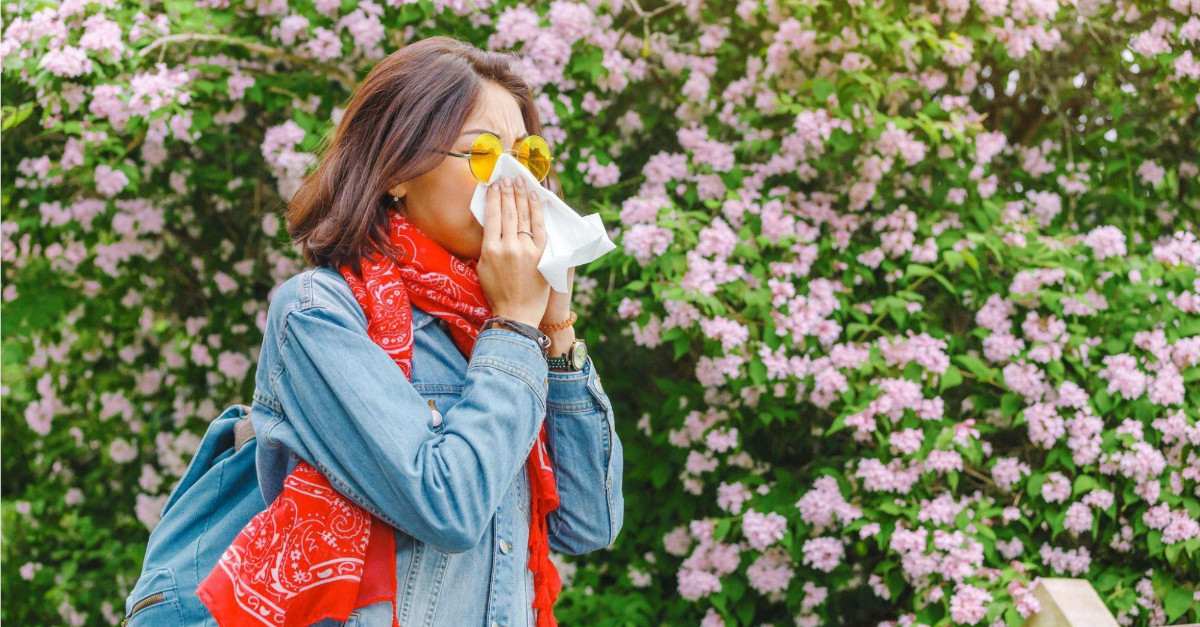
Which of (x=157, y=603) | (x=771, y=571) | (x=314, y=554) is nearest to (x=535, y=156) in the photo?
(x=314, y=554)

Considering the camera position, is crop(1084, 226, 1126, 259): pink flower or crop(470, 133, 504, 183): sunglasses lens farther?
crop(1084, 226, 1126, 259): pink flower

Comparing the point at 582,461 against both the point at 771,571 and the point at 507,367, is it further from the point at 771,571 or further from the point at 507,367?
the point at 771,571

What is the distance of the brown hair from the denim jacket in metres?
0.07

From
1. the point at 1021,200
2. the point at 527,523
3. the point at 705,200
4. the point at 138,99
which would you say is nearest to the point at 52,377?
the point at 138,99

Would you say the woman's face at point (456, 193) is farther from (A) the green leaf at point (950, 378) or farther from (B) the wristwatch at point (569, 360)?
(A) the green leaf at point (950, 378)

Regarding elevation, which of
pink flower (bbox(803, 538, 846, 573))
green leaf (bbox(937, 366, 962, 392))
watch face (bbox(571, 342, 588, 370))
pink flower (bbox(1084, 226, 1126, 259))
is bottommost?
pink flower (bbox(803, 538, 846, 573))

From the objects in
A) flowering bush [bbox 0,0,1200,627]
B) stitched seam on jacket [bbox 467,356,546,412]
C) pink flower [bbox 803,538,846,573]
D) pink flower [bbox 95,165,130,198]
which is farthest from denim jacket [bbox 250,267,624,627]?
pink flower [bbox 95,165,130,198]

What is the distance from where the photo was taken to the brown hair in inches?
52.9

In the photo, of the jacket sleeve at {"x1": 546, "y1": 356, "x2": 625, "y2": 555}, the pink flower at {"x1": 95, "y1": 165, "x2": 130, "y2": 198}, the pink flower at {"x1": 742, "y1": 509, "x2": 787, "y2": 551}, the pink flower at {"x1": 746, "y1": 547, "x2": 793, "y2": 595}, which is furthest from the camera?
the pink flower at {"x1": 95, "y1": 165, "x2": 130, "y2": 198}

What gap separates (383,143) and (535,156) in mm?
213

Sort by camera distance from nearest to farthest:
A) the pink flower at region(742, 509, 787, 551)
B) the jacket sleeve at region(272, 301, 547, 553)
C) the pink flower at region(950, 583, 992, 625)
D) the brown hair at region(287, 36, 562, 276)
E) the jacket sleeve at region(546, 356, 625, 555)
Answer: the jacket sleeve at region(272, 301, 547, 553), the brown hair at region(287, 36, 562, 276), the jacket sleeve at region(546, 356, 625, 555), the pink flower at region(950, 583, 992, 625), the pink flower at region(742, 509, 787, 551)

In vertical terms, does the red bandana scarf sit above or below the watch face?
below

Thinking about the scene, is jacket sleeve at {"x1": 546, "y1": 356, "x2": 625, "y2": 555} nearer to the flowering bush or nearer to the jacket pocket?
the jacket pocket

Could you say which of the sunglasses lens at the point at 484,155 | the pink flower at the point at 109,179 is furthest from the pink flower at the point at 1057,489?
the pink flower at the point at 109,179
